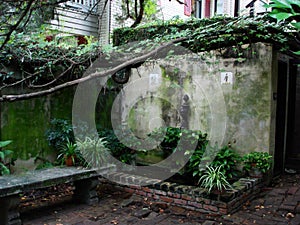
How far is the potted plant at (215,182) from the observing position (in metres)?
4.70

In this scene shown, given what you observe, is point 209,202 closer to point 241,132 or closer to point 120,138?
point 241,132

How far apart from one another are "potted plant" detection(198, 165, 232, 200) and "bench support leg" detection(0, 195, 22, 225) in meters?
2.68

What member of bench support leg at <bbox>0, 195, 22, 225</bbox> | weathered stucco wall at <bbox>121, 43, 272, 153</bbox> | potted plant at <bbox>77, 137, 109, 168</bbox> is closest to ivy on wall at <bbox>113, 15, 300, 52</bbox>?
weathered stucco wall at <bbox>121, 43, 272, 153</bbox>

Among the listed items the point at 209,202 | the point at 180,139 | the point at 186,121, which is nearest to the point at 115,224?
the point at 209,202

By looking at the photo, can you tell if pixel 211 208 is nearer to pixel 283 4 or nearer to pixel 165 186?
pixel 165 186

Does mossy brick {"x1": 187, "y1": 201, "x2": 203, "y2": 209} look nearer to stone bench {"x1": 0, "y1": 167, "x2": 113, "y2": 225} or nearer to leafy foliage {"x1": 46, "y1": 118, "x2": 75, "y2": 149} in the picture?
stone bench {"x1": 0, "y1": 167, "x2": 113, "y2": 225}

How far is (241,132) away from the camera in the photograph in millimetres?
6035

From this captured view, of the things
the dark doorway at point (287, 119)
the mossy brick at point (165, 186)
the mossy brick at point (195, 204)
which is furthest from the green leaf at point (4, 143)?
the dark doorway at point (287, 119)

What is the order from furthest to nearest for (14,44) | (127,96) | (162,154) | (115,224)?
(127,96), (162,154), (14,44), (115,224)

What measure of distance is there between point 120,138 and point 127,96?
138cm

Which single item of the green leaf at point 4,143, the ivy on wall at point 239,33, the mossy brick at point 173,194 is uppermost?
the ivy on wall at point 239,33

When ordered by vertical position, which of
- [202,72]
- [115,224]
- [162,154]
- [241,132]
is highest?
[202,72]

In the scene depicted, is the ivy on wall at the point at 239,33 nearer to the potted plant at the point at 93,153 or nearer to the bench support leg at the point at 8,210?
the potted plant at the point at 93,153

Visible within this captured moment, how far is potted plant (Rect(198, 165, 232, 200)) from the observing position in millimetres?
4703
